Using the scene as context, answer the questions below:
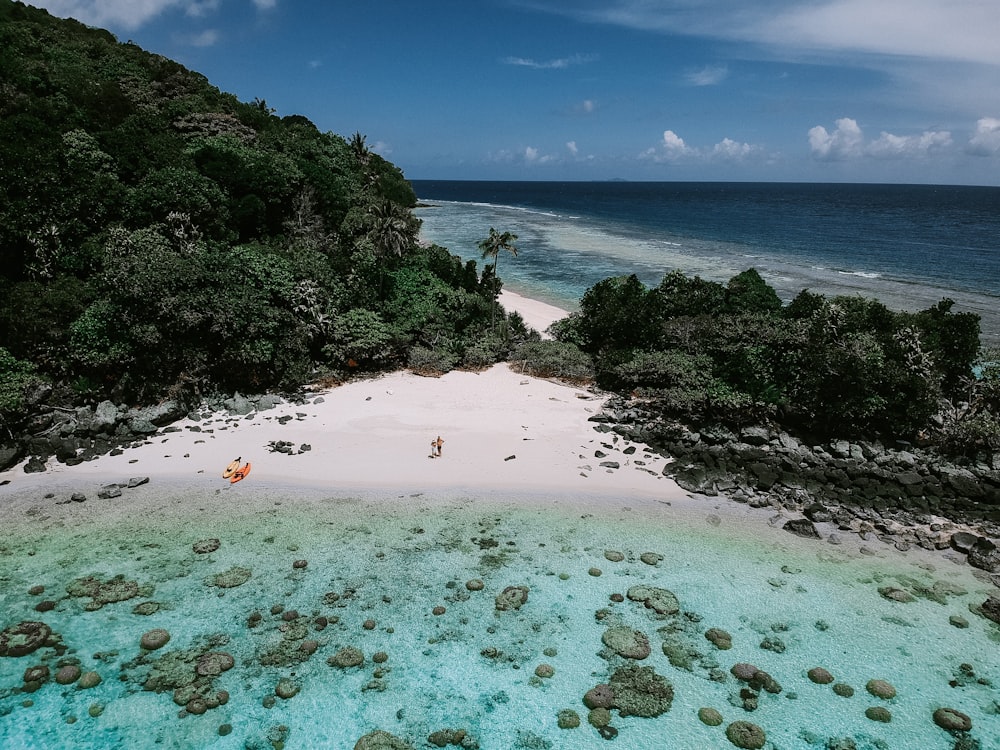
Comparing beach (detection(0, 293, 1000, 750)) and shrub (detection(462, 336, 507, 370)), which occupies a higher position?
shrub (detection(462, 336, 507, 370))

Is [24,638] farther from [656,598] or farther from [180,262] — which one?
[180,262]

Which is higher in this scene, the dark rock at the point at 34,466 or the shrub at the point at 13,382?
the shrub at the point at 13,382

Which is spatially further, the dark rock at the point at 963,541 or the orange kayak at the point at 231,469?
the orange kayak at the point at 231,469

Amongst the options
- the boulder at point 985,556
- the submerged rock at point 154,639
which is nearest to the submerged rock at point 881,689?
the boulder at point 985,556

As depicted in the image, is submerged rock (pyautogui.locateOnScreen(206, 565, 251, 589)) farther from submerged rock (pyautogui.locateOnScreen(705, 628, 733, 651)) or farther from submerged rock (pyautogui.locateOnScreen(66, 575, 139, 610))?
submerged rock (pyautogui.locateOnScreen(705, 628, 733, 651))

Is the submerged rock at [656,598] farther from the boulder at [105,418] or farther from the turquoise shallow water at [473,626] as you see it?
the boulder at [105,418]

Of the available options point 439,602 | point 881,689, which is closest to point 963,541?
point 881,689

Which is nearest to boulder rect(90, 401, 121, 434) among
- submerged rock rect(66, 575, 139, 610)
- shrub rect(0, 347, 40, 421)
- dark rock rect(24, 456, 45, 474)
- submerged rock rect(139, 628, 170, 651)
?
dark rock rect(24, 456, 45, 474)
